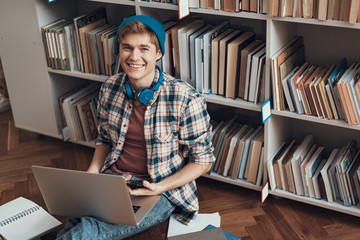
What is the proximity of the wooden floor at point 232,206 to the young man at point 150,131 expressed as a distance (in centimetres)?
26

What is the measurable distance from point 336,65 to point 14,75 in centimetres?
198

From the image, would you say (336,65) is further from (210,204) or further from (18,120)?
(18,120)

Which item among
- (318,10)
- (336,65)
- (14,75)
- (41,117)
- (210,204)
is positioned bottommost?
(210,204)

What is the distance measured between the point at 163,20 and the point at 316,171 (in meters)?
1.16

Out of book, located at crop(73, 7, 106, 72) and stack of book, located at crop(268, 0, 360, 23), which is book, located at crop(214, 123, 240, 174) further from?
book, located at crop(73, 7, 106, 72)

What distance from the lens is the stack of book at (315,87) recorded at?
2.05 m

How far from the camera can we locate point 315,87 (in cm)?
211

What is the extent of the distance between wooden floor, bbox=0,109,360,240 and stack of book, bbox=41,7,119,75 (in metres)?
0.58

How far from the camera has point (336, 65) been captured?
88.7 inches

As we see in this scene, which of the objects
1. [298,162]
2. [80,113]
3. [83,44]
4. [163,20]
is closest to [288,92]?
[298,162]

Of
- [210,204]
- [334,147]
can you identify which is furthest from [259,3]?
[210,204]

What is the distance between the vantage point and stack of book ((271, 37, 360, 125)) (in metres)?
2.05

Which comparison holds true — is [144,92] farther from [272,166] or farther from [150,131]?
[272,166]

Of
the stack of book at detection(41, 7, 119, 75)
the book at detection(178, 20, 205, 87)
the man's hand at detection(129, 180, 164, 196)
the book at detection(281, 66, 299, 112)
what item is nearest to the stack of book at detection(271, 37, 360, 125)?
the book at detection(281, 66, 299, 112)
